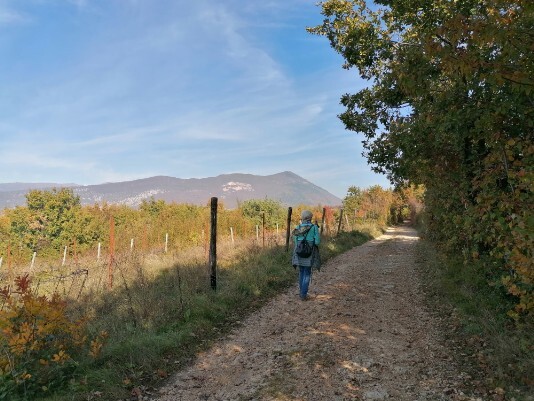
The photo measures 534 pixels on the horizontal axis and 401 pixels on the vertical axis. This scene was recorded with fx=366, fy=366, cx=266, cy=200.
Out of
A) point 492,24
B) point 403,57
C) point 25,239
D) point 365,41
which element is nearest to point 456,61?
point 492,24

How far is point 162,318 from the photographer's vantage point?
661 centimetres

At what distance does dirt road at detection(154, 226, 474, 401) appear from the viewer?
4051 millimetres

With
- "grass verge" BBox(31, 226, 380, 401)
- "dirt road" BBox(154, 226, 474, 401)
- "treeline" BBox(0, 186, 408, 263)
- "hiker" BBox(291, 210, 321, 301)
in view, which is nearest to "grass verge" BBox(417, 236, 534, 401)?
"dirt road" BBox(154, 226, 474, 401)

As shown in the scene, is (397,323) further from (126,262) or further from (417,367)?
(126,262)

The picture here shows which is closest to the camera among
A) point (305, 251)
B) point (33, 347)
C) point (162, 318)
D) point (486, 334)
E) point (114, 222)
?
point (33, 347)

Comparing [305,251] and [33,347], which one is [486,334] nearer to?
[305,251]

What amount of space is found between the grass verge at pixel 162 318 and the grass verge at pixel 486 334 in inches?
144

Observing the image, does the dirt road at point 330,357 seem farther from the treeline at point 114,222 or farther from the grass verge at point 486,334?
the treeline at point 114,222

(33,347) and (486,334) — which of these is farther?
(486,334)

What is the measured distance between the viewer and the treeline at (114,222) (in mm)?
27422

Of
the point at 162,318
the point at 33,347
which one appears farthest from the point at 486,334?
the point at 33,347

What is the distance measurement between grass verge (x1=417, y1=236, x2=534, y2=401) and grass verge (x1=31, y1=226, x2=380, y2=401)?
3655mm

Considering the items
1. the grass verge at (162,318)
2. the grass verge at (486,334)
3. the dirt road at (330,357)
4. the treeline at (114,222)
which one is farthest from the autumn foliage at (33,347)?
the treeline at (114,222)

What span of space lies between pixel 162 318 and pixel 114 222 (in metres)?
31.5
